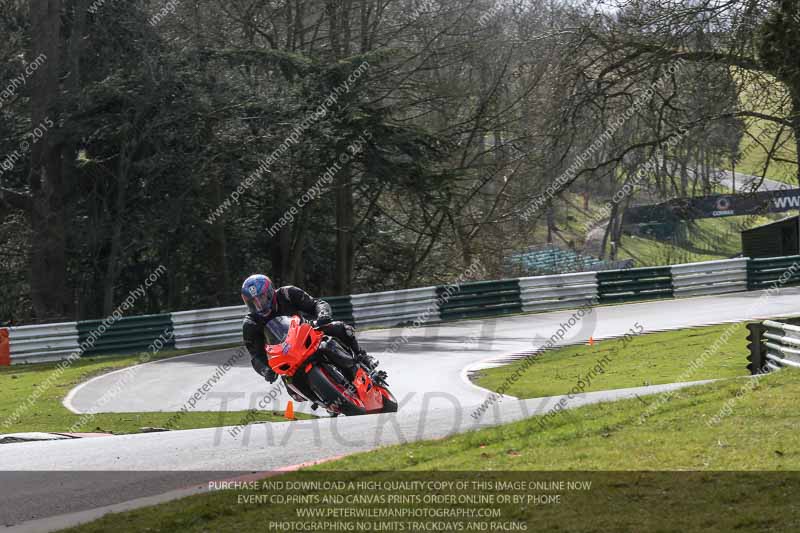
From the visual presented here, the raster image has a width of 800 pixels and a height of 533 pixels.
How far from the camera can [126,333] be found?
862 inches

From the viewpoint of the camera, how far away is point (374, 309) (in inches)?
962

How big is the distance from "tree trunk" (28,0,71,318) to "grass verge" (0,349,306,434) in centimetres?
870

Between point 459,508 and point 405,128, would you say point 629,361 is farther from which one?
point 405,128

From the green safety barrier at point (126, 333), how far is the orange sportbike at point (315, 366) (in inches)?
457

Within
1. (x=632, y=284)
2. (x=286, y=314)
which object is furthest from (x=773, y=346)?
(x=632, y=284)

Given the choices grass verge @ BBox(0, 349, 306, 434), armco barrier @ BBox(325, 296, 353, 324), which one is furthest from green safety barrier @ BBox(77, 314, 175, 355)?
armco barrier @ BBox(325, 296, 353, 324)

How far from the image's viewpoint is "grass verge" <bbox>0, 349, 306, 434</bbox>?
44.0ft

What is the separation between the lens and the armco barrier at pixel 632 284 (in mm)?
26047

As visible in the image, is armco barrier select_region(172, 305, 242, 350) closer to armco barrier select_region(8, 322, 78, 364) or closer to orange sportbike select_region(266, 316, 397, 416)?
armco barrier select_region(8, 322, 78, 364)

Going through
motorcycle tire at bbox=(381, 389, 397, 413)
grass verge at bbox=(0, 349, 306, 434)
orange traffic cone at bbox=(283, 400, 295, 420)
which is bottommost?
grass verge at bbox=(0, 349, 306, 434)

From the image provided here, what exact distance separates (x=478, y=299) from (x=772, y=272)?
860 centimetres

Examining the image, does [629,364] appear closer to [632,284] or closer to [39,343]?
[632,284]

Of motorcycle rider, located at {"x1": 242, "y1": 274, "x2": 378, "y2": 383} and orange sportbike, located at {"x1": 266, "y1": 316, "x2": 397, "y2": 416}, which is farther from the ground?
motorcycle rider, located at {"x1": 242, "y1": 274, "x2": 378, "y2": 383}

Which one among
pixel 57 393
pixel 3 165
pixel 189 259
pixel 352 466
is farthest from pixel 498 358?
pixel 3 165
